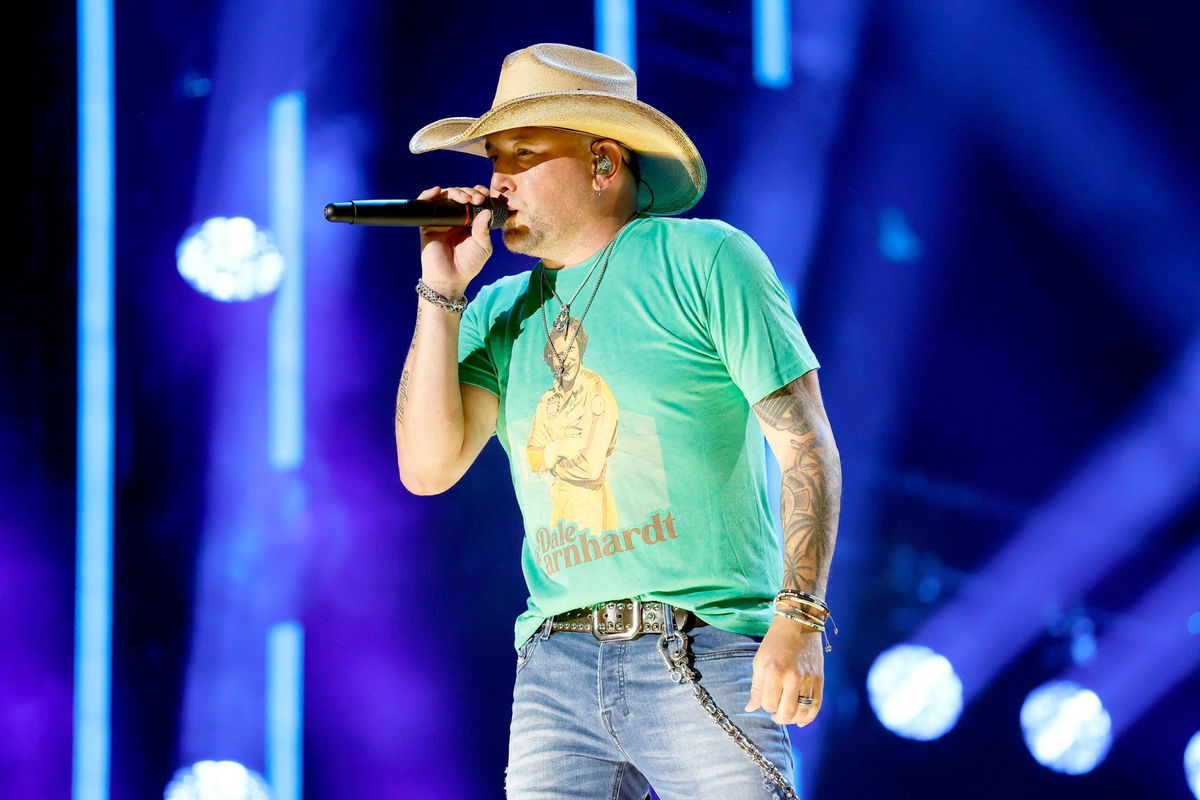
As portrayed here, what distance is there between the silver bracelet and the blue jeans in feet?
1.74

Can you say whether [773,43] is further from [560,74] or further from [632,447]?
[632,447]

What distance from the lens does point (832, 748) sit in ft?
10.8

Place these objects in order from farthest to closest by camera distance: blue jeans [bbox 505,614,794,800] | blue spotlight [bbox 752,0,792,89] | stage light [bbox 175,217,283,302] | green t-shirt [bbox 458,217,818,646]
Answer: blue spotlight [bbox 752,0,792,89], stage light [bbox 175,217,283,302], green t-shirt [bbox 458,217,818,646], blue jeans [bbox 505,614,794,800]

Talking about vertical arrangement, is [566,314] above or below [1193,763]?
above

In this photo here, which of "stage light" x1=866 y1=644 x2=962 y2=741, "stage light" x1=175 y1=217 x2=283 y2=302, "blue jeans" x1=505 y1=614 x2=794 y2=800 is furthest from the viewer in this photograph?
"stage light" x1=866 y1=644 x2=962 y2=741

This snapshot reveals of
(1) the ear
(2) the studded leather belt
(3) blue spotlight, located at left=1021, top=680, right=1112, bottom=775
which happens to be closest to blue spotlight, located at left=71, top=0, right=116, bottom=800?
(1) the ear

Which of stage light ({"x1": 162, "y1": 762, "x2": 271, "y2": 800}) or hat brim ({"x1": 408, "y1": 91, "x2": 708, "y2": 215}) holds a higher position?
hat brim ({"x1": 408, "y1": 91, "x2": 708, "y2": 215})

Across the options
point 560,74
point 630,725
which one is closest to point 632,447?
point 630,725

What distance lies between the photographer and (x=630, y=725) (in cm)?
175

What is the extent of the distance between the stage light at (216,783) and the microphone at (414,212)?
151 cm

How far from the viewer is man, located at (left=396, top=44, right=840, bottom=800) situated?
66.9 inches

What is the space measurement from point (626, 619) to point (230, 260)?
1683 millimetres

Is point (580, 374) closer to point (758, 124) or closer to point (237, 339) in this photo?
point (237, 339)

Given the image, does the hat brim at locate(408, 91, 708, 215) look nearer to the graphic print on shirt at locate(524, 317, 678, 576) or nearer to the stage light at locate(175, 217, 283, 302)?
the graphic print on shirt at locate(524, 317, 678, 576)
